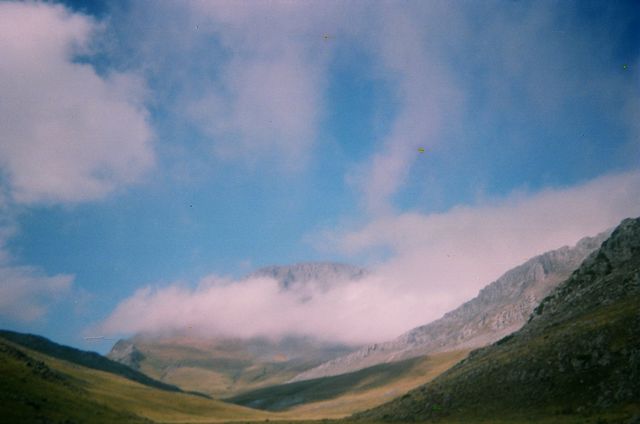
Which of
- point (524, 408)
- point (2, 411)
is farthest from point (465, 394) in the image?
point (2, 411)

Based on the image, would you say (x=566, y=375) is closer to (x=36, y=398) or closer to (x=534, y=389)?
(x=534, y=389)

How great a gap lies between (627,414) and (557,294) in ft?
202

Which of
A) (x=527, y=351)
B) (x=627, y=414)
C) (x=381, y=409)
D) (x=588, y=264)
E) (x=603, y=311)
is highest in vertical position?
(x=588, y=264)

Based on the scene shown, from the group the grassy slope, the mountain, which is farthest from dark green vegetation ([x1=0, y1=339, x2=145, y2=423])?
the mountain

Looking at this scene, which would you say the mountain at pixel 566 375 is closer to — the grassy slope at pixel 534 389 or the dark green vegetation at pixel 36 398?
the grassy slope at pixel 534 389

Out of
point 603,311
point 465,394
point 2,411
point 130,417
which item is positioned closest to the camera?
point 2,411

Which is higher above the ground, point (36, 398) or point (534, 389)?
point (36, 398)

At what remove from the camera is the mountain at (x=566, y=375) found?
46.6 m

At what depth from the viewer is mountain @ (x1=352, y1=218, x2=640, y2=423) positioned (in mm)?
46594

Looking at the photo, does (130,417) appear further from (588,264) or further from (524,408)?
(588,264)

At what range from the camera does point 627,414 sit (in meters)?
39.7

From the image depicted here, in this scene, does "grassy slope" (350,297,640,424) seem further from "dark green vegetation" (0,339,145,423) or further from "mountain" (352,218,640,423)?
"dark green vegetation" (0,339,145,423)

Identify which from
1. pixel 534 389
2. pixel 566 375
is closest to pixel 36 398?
pixel 534 389

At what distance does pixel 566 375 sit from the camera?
5381 cm
